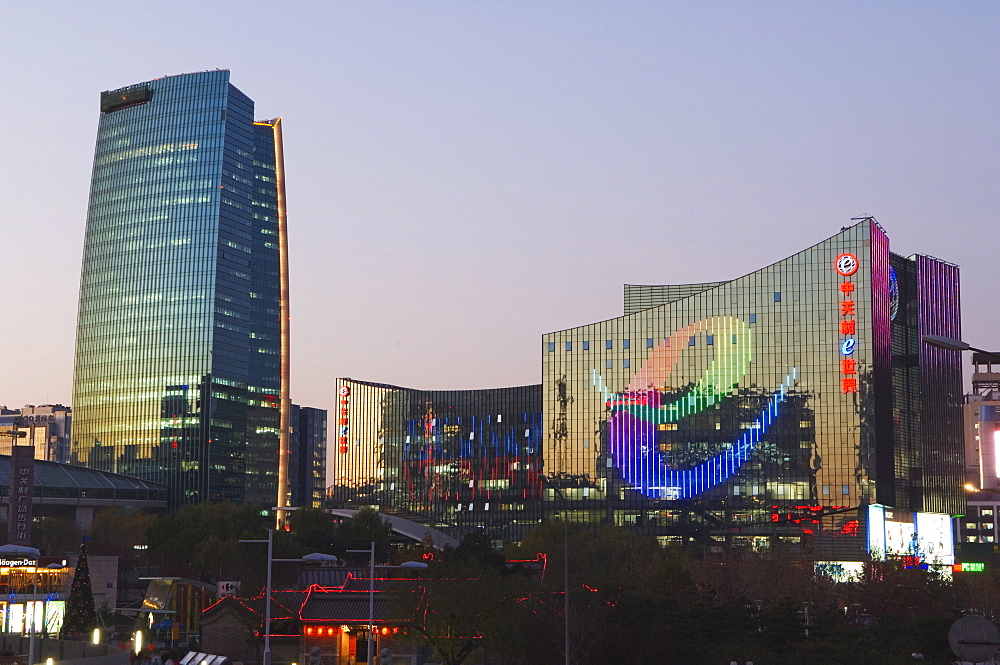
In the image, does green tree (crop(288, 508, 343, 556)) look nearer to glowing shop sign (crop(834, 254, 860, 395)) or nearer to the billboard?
the billboard

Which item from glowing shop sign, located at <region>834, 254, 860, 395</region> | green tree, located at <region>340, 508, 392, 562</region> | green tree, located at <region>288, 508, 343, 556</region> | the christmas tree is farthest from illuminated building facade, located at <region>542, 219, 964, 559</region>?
the christmas tree

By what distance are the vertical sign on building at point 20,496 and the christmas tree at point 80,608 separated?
146 feet

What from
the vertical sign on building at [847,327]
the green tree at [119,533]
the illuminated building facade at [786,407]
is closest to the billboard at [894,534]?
the illuminated building facade at [786,407]

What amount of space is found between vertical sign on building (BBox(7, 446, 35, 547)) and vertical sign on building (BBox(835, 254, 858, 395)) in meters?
113

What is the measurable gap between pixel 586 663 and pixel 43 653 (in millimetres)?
32390

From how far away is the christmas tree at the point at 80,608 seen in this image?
294ft

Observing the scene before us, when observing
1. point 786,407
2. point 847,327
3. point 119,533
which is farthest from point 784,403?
point 119,533

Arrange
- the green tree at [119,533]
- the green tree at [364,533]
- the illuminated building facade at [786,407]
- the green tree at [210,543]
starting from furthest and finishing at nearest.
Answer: the illuminated building facade at [786,407]
the green tree at [119,533]
the green tree at [364,533]
the green tree at [210,543]

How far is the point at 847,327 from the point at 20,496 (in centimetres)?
11521

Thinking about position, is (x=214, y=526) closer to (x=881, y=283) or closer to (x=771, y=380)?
(x=771, y=380)

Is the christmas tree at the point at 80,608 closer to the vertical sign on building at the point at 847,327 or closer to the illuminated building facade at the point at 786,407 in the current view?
the illuminated building facade at the point at 786,407

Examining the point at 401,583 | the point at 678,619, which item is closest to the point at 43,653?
the point at 401,583

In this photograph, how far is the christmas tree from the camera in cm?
8969

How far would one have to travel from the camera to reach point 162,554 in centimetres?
15825
